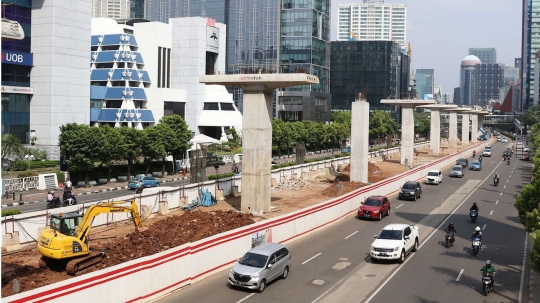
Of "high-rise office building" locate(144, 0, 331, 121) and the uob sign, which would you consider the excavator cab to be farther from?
"high-rise office building" locate(144, 0, 331, 121)

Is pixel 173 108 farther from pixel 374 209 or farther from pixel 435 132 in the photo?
pixel 374 209

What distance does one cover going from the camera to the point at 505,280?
2248cm

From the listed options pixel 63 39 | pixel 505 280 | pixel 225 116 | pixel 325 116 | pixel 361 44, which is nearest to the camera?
pixel 505 280

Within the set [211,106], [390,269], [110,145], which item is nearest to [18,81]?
[110,145]

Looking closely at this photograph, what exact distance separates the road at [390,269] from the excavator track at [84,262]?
3.63m

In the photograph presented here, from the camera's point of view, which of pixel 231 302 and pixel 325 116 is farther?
pixel 325 116

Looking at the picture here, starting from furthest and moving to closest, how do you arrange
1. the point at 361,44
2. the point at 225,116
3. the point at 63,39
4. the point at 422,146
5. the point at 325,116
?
the point at 361,44 → the point at 325,116 → the point at 422,146 → the point at 225,116 → the point at 63,39

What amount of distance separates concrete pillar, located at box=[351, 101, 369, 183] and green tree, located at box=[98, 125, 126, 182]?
23020 mm

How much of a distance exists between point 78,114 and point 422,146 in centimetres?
6685

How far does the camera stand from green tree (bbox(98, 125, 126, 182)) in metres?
52.9

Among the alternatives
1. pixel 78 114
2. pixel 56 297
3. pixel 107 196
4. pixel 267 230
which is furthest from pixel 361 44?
pixel 56 297

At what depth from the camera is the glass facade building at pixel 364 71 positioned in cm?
18250

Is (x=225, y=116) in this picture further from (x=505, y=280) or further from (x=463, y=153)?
(x=505, y=280)

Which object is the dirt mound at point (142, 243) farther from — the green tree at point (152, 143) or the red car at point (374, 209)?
the green tree at point (152, 143)
